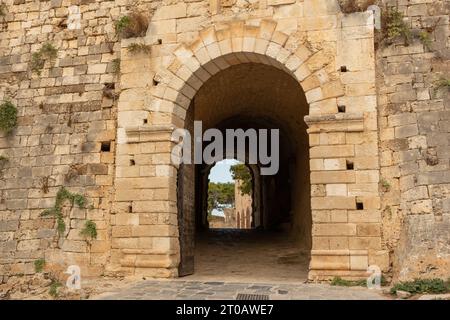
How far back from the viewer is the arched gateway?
6.53 meters

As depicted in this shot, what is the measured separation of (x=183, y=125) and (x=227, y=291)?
3110 mm

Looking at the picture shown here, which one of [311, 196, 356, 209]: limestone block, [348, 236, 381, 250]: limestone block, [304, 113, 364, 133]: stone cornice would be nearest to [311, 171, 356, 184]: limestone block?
[311, 196, 356, 209]: limestone block

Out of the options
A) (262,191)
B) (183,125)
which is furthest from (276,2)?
(262,191)

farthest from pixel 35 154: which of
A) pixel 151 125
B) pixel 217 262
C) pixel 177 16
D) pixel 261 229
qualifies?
pixel 261 229

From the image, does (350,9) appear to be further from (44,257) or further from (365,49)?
(44,257)

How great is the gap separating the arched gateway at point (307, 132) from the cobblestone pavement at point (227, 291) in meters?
0.56

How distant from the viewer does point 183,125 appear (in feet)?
25.6

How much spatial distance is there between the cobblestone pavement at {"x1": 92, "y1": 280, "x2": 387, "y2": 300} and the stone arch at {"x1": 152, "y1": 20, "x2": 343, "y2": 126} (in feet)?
8.80

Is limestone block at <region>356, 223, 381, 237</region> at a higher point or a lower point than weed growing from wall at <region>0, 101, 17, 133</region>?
lower

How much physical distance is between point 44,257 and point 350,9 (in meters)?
6.18

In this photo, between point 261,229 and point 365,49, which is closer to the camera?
point 365,49

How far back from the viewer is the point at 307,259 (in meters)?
9.48

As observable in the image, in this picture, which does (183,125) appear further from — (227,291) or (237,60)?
(227,291)

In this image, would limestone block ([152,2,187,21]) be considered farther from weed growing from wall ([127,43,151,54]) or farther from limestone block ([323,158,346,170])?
limestone block ([323,158,346,170])
